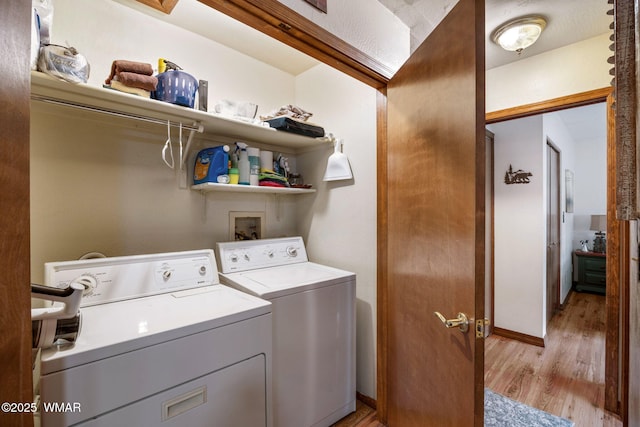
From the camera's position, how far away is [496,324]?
2.95m

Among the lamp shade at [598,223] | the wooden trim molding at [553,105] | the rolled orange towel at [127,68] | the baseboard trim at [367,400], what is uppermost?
the wooden trim molding at [553,105]

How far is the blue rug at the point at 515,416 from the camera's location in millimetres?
1724

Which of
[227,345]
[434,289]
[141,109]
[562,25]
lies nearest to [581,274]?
[562,25]

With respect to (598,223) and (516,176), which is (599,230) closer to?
(598,223)

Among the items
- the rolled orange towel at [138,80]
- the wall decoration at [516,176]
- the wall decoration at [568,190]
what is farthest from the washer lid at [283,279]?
the wall decoration at [568,190]

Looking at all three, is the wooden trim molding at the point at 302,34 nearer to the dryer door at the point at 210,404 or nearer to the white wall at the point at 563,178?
the dryer door at the point at 210,404

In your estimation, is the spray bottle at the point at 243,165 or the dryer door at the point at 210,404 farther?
the spray bottle at the point at 243,165

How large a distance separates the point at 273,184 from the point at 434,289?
4.10 ft

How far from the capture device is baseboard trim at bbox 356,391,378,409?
1800 millimetres

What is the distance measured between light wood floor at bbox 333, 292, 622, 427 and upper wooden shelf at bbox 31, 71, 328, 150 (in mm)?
1929

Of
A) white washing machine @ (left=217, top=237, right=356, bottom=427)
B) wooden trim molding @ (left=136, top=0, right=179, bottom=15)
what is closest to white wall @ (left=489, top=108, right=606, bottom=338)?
white washing machine @ (left=217, top=237, right=356, bottom=427)

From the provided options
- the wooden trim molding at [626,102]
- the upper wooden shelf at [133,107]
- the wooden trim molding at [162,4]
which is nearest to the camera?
the wooden trim molding at [626,102]

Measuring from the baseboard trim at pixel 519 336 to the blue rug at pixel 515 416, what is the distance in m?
1.04

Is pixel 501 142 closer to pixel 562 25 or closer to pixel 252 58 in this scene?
pixel 562 25
